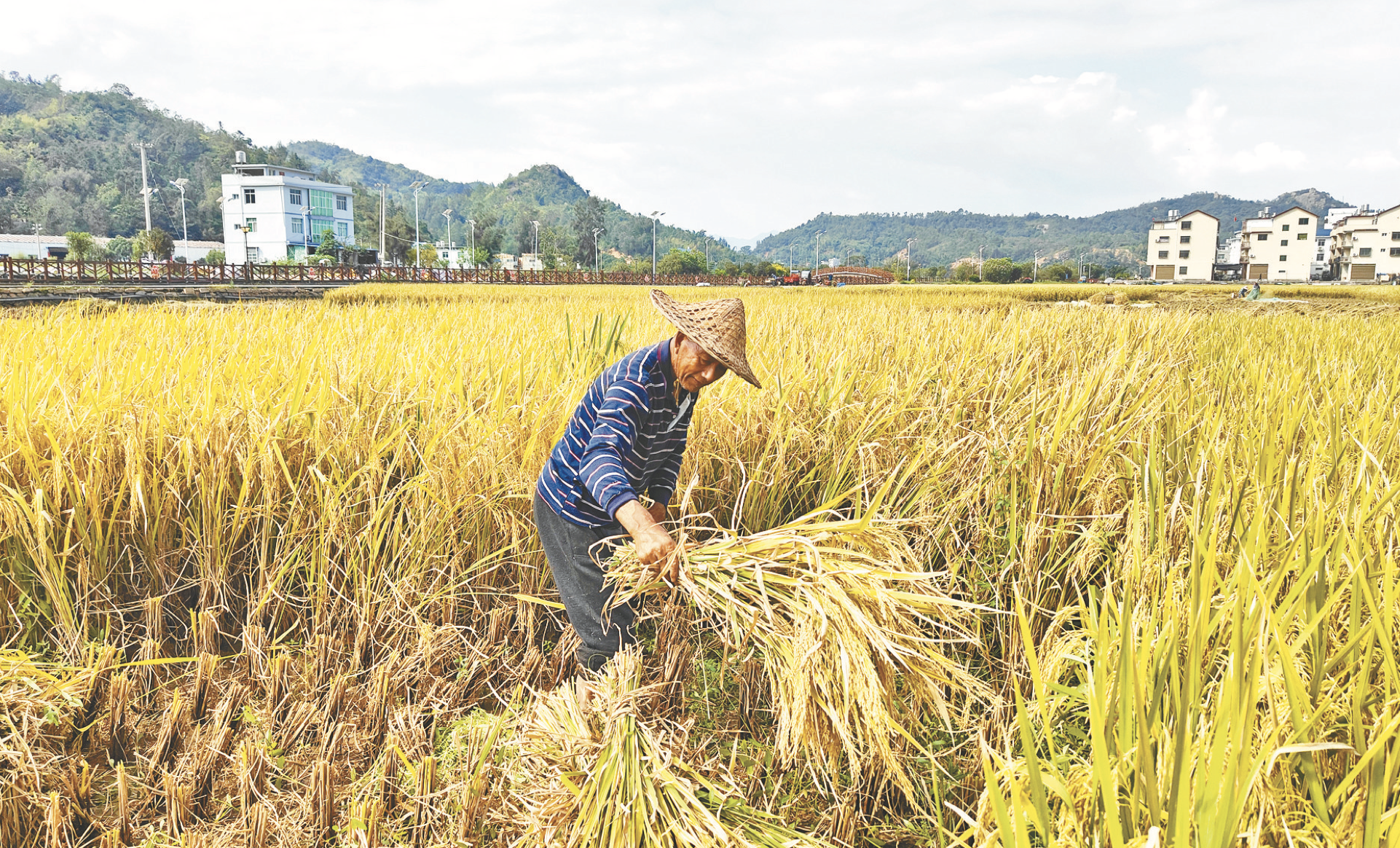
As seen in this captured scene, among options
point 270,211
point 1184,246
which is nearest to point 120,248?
point 270,211

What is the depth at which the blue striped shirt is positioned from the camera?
1.66 m

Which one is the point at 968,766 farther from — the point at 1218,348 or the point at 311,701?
the point at 1218,348

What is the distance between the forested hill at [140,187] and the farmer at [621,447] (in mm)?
66884

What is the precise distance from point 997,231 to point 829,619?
597 feet

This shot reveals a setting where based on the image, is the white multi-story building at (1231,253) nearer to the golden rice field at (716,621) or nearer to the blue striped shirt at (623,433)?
the golden rice field at (716,621)

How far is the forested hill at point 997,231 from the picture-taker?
147m

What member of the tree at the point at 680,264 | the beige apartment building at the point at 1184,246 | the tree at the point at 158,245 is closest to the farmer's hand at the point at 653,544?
the tree at the point at 158,245

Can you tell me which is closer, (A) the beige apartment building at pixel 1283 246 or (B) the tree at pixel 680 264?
(B) the tree at pixel 680 264

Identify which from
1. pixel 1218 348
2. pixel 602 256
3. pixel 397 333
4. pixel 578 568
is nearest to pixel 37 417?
pixel 578 568

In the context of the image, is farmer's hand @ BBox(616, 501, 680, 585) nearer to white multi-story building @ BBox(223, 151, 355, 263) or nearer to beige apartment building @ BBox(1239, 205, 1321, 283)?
white multi-story building @ BBox(223, 151, 355, 263)

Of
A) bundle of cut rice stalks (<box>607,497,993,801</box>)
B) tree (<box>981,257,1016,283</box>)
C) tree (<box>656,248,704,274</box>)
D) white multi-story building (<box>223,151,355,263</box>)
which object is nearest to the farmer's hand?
bundle of cut rice stalks (<box>607,497,993,801</box>)

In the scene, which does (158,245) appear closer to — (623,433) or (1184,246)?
(623,433)

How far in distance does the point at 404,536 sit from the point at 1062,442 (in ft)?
6.45

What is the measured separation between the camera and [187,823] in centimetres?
168
